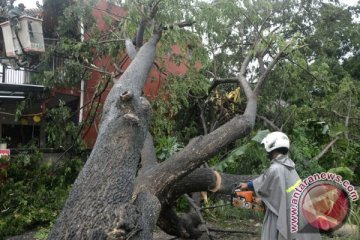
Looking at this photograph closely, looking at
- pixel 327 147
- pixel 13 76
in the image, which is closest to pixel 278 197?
pixel 327 147

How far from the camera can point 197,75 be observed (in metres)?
8.55

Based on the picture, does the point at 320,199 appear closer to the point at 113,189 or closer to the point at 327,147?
the point at 113,189

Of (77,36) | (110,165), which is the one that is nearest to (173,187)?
(110,165)

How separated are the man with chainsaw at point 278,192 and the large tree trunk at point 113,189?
3.28ft

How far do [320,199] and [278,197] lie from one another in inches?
15.6

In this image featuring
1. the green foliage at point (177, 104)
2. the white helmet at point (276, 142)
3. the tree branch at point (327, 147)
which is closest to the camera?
the white helmet at point (276, 142)

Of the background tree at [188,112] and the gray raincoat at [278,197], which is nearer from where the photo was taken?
the background tree at [188,112]

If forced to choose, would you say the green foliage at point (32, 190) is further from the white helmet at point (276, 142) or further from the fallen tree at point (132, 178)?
the white helmet at point (276, 142)

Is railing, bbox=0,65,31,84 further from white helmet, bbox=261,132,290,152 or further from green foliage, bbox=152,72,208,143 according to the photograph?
white helmet, bbox=261,132,290,152

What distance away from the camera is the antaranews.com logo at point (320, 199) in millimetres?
3441

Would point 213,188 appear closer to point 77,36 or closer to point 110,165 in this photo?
point 110,165

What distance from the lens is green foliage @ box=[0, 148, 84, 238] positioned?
7.58 metres

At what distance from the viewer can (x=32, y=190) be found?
8766 mm

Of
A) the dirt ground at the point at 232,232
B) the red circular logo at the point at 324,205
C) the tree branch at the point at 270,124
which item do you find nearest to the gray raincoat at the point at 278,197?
the red circular logo at the point at 324,205
